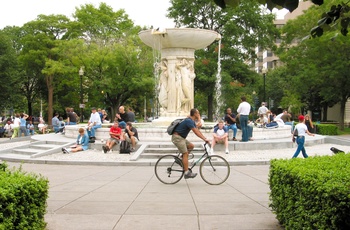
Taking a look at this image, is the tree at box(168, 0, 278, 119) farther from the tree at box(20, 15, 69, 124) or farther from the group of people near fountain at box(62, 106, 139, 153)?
the group of people near fountain at box(62, 106, 139, 153)

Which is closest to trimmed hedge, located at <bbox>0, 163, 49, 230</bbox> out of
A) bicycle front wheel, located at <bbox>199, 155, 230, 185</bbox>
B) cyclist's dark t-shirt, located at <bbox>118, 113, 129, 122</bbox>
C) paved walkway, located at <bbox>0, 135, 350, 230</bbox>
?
paved walkway, located at <bbox>0, 135, 350, 230</bbox>

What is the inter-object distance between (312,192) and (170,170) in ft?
19.0

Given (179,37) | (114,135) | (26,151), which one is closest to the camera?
(114,135)

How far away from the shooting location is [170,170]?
10352 mm

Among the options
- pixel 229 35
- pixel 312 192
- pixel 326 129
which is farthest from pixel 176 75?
pixel 229 35

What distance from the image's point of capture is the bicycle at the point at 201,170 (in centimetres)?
1023

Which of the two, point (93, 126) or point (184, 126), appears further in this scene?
point (93, 126)

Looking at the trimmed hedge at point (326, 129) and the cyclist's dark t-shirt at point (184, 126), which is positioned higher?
the cyclist's dark t-shirt at point (184, 126)

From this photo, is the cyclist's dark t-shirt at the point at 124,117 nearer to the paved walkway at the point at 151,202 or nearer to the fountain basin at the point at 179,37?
the fountain basin at the point at 179,37

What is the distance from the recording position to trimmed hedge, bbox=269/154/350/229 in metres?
4.28

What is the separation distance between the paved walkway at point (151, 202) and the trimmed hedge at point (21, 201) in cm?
93

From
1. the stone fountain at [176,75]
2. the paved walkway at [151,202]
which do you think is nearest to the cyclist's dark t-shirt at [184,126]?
the paved walkway at [151,202]

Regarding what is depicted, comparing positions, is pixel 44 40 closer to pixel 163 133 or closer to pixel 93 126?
pixel 93 126

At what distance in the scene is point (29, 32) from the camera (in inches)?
2109
